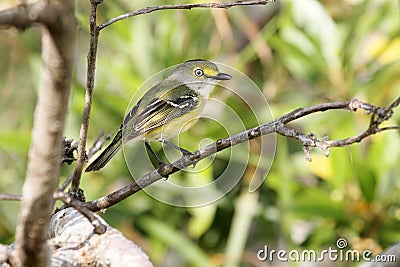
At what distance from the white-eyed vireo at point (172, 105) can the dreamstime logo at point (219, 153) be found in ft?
3.17

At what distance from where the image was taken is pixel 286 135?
43.2 inches

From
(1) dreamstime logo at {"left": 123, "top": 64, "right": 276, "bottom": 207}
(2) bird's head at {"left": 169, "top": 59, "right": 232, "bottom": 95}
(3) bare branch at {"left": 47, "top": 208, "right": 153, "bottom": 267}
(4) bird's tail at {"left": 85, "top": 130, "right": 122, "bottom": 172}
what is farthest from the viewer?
(1) dreamstime logo at {"left": 123, "top": 64, "right": 276, "bottom": 207}

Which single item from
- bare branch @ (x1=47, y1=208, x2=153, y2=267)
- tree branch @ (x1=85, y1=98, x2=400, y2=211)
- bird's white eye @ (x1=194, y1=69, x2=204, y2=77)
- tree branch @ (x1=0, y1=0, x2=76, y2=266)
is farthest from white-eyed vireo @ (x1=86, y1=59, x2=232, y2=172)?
tree branch @ (x1=0, y1=0, x2=76, y2=266)

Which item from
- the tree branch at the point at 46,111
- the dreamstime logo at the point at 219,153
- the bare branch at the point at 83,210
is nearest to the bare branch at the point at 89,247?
the bare branch at the point at 83,210

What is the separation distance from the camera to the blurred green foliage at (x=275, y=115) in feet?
8.58

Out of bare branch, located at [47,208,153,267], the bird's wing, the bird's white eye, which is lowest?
bare branch, located at [47,208,153,267]

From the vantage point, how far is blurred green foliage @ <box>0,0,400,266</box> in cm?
262

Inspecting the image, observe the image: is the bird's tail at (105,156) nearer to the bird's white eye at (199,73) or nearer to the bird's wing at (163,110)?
the bird's wing at (163,110)

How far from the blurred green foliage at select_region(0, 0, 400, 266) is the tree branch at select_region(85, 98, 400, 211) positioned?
141 centimetres

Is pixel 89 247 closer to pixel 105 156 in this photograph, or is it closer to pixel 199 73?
pixel 105 156

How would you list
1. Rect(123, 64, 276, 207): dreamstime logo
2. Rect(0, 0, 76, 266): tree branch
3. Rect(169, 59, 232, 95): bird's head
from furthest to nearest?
Rect(123, 64, 276, 207): dreamstime logo → Rect(169, 59, 232, 95): bird's head → Rect(0, 0, 76, 266): tree branch
